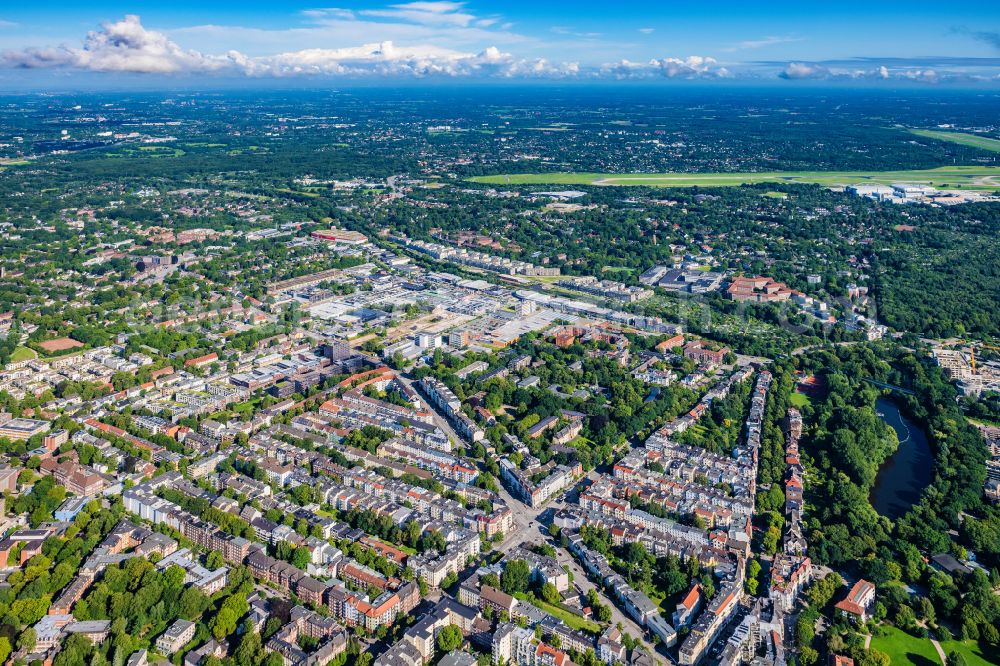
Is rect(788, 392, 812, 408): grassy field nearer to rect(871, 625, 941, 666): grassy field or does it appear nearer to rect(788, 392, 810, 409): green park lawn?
rect(788, 392, 810, 409): green park lawn

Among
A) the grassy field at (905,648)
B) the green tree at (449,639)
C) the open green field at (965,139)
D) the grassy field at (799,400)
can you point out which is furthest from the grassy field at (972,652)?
the open green field at (965,139)

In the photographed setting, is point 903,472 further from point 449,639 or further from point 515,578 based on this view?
point 449,639

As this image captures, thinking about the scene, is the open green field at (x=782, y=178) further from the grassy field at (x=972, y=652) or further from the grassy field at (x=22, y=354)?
the grassy field at (x=972, y=652)

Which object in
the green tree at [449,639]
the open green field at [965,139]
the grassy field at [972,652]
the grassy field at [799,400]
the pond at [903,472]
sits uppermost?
the open green field at [965,139]

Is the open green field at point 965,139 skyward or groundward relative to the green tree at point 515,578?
skyward

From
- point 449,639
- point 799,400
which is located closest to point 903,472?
point 799,400

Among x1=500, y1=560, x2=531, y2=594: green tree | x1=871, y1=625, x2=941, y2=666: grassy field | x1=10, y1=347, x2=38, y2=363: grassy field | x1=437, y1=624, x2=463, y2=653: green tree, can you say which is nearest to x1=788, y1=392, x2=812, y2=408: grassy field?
x1=871, y1=625, x2=941, y2=666: grassy field

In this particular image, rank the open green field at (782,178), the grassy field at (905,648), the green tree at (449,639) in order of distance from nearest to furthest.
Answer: the green tree at (449,639)
the grassy field at (905,648)
the open green field at (782,178)
